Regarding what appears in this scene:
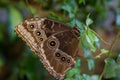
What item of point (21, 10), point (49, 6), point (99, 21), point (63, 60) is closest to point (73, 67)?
point (63, 60)

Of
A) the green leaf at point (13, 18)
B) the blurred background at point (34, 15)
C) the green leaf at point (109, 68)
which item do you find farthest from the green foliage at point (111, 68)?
the green leaf at point (13, 18)

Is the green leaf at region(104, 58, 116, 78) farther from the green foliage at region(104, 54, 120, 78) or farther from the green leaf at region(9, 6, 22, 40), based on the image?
the green leaf at region(9, 6, 22, 40)

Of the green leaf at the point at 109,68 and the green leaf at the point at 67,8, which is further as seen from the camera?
the green leaf at the point at 67,8

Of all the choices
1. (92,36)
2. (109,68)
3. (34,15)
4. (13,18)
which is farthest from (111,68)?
(13,18)

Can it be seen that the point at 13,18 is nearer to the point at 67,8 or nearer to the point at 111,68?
the point at 67,8

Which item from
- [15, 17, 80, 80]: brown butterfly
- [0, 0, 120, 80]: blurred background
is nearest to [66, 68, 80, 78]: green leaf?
[15, 17, 80, 80]: brown butterfly

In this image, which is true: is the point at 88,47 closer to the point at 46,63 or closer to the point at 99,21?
the point at 46,63

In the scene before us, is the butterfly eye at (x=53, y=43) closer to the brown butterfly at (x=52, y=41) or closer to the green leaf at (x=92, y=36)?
the brown butterfly at (x=52, y=41)
